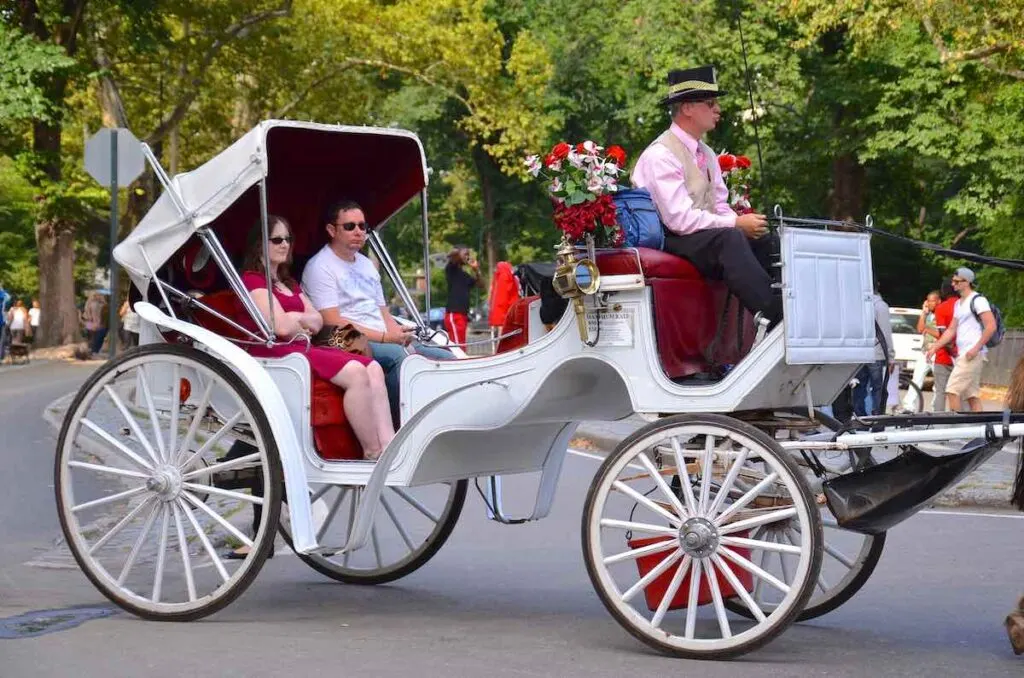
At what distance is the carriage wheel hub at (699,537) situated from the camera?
6.43 metres

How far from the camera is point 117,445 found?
7.77 meters

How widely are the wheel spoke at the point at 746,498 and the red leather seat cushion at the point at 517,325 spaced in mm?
1496

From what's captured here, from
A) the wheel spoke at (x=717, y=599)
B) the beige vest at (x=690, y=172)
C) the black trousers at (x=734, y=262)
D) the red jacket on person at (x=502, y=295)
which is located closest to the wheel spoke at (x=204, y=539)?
the wheel spoke at (x=717, y=599)

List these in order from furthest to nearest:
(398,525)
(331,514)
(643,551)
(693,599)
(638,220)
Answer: (398,525) < (331,514) < (638,220) < (643,551) < (693,599)

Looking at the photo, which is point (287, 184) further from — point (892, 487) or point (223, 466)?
point (892, 487)

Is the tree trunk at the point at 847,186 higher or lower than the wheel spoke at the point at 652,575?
higher

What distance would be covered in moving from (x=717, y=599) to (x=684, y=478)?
1.51ft

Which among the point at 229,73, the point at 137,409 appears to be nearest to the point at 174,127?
the point at 229,73

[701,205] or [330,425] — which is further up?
[701,205]

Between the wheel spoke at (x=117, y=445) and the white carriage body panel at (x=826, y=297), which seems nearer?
the white carriage body panel at (x=826, y=297)

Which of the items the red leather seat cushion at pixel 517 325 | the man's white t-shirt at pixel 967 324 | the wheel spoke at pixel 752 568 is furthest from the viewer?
the man's white t-shirt at pixel 967 324

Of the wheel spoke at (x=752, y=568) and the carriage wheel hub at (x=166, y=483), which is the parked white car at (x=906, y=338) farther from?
the wheel spoke at (x=752, y=568)

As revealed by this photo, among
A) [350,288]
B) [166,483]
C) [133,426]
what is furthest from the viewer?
[350,288]

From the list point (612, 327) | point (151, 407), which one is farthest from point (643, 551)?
point (151, 407)
